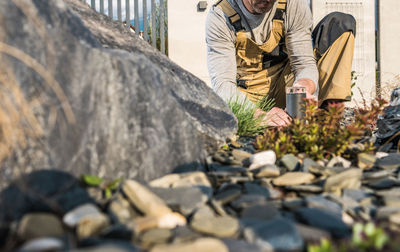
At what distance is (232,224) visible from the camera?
1065mm

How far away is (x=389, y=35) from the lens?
8.45 m

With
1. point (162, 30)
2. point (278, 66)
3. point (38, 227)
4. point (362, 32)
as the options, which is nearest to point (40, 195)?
point (38, 227)

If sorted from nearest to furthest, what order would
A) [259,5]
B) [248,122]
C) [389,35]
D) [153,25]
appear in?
[248,122]
[259,5]
[153,25]
[389,35]

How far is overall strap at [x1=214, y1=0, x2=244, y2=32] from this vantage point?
138 inches

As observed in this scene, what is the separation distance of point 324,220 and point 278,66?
10.8 feet

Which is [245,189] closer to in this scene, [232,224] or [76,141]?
[232,224]

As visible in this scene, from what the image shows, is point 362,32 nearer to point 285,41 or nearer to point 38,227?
point 285,41

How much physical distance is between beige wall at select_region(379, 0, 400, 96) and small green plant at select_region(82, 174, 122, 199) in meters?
9.08

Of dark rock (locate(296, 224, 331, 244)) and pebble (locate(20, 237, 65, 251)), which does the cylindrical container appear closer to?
dark rock (locate(296, 224, 331, 244))

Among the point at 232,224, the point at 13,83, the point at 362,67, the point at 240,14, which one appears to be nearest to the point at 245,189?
the point at 232,224

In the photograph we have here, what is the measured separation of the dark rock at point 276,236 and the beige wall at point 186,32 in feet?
24.1

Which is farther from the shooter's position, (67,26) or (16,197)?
(67,26)

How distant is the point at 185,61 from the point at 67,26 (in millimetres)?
6967

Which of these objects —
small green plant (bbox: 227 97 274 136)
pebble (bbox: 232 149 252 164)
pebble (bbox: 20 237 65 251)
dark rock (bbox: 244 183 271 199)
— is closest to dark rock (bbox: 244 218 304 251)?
dark rock (bbox: 244 183 271 199)
